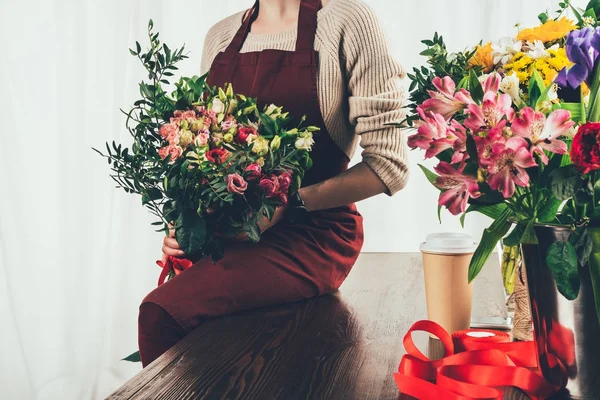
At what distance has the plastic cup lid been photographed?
113cm

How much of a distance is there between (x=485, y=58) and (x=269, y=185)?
0.47 metres

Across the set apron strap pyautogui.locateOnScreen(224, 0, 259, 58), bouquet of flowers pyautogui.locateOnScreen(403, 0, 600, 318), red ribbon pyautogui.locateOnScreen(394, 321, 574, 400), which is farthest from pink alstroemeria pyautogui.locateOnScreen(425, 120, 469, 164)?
apron strap pyautogui.locateOnScreen(224, 0, 259, 58)

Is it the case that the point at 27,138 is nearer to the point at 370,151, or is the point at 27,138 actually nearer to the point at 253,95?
the point at 253,95

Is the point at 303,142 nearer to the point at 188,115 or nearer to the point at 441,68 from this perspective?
the point at 188,115

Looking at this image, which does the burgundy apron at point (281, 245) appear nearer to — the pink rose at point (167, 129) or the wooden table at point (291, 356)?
the wooden table at point (291, 356)

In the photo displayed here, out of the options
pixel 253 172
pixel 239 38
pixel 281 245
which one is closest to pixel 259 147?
pixel 253 172

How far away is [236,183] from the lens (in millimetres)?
1276

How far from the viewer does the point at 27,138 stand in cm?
305

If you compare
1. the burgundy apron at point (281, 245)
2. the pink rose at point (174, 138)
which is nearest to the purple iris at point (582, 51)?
the pink rose at point (174, 138)

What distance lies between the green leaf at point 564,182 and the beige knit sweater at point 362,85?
0.86m

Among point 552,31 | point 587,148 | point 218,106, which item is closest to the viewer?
point 587,148

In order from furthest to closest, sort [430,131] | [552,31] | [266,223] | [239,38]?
[239,38]
[266,223]
[552,31]
[430,131]

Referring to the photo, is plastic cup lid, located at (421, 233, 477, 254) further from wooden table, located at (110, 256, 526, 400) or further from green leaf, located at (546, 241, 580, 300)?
green leaf, located at (546, 241, 580, 300)

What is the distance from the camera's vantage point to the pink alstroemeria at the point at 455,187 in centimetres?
80
